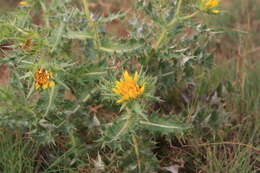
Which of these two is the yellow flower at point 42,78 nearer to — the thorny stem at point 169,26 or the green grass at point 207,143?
the green grass at point 207,143

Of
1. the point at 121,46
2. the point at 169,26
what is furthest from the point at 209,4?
the point at 121,46

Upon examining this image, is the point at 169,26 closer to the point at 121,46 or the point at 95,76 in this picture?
the point at 121,46

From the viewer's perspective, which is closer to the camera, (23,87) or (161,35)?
(23,87)

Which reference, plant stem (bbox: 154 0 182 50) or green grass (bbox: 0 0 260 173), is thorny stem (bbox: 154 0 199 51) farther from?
green grass (bbox: 0 0 260 173)

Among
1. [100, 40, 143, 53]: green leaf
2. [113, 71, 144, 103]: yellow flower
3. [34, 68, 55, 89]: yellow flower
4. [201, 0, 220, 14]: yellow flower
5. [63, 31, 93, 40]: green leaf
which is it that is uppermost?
[201, 0, 220, 14]: yellow flower

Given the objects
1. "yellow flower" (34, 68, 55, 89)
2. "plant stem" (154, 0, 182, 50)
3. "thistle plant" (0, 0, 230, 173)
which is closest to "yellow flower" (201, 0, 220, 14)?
"thistle plant" (0, 0, 230, 173)

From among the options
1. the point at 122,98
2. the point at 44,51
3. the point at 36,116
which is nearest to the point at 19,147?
the point at 36,116

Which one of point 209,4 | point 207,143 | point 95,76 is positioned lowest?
point 207,143

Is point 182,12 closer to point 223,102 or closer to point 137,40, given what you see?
point 137,40
